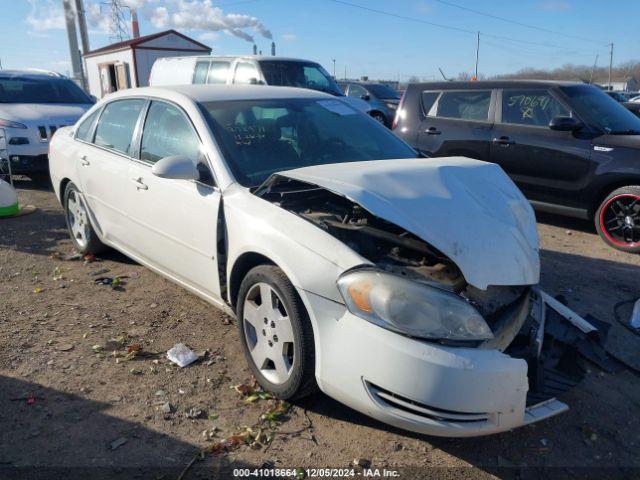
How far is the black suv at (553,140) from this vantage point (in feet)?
18.5

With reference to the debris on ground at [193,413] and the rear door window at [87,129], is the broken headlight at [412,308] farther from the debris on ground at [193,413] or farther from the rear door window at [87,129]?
the rear door window at [87,129]

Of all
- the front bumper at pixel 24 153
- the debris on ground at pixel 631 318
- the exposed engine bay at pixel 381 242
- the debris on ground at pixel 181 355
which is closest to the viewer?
the exposed engine bay at pixel 381 242

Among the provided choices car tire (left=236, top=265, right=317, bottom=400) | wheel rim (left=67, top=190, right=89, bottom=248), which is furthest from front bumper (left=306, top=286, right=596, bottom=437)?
wheel rim (left=67, top=190, right=89, bottom=248)

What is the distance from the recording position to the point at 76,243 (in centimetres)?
523

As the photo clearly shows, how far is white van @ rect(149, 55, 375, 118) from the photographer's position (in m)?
10.8

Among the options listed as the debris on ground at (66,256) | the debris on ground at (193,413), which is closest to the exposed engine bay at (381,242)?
the debris on ground at (193,413)

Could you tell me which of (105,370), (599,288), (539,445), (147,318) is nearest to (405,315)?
(539,445)

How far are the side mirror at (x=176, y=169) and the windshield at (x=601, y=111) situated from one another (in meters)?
4.90

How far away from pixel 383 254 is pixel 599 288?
8.90ft

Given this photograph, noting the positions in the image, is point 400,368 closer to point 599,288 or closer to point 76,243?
point 599,288

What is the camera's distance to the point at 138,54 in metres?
20.9

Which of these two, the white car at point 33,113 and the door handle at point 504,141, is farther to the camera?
the white car at point 33,113

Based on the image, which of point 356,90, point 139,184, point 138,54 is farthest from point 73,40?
point 139,184

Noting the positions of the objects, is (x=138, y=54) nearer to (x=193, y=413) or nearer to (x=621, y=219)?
(x=621, y=219)
